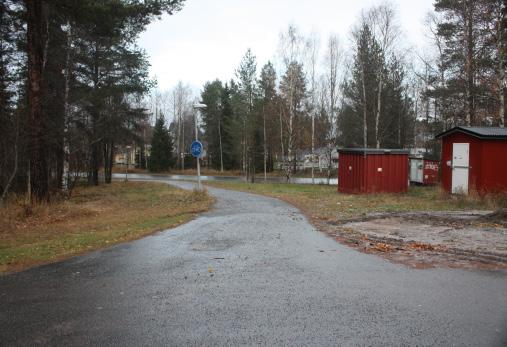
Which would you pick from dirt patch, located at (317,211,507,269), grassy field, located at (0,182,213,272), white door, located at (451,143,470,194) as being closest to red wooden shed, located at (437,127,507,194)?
white door, located at (451,143,470,194)

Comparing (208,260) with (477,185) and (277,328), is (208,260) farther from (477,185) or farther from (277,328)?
(477,185)

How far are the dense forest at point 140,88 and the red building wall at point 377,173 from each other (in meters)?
6.85

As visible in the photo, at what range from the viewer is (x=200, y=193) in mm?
19719

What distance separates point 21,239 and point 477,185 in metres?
15.8

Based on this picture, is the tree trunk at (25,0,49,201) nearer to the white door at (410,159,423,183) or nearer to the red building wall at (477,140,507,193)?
the red building wall at (477,140,507,193)

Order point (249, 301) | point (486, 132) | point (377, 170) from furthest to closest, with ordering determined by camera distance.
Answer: point (377, 170)
point (486, 132)
point (249, 301)

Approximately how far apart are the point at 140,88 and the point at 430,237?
27.9 metres

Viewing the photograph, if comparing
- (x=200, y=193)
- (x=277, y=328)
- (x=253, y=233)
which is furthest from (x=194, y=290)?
(x=200, y=193)

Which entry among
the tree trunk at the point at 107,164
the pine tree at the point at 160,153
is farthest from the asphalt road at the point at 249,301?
the pine tree at the point at 160,153

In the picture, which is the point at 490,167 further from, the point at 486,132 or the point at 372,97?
the point at 372,97

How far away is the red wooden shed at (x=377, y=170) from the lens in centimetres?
2162

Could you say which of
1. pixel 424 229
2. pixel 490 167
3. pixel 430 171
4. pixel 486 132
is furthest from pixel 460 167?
pixel 430 171

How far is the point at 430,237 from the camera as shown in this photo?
9.29 metres

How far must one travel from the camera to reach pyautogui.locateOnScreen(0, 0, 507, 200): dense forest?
15.4 metres
